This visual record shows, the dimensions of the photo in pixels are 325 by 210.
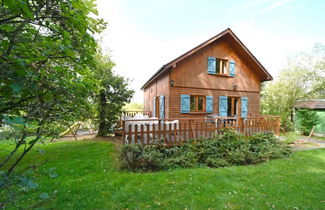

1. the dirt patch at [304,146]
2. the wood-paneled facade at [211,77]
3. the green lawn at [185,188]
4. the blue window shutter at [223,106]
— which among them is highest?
the wood-paneled facade at [211,77]

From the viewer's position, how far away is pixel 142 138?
5586mm

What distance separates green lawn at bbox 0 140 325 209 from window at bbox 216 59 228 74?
6940mm

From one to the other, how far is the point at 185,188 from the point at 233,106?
9122mm

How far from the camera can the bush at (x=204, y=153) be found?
5035 mm

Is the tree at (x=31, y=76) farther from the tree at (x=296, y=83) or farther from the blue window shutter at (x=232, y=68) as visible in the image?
the tree at (x=296, y=83)

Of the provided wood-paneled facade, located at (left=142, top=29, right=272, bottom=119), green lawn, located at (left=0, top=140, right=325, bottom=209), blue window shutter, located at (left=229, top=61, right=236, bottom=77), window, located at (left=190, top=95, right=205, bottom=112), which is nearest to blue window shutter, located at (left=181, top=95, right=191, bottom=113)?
wood-paneled facade, located at (left=142, top=29, right=272, bottom=119)

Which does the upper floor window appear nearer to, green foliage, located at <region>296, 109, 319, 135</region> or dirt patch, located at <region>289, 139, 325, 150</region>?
dirt patch, located at <region>289, 139, 325, 150</region>

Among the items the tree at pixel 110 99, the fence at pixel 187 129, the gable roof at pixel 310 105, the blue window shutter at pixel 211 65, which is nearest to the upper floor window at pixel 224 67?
the blue window shutter at pixel 211 65

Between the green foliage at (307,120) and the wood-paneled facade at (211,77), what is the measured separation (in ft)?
17.2

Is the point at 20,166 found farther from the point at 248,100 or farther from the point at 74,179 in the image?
the point at 248,100

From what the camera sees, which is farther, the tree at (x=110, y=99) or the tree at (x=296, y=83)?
the tree at (x=296, y=83)

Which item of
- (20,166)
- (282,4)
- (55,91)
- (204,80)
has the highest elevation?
(282,4)

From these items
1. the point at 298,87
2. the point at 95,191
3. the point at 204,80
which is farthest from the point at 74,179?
the point at 298,87

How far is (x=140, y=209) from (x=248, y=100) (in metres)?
11.4
